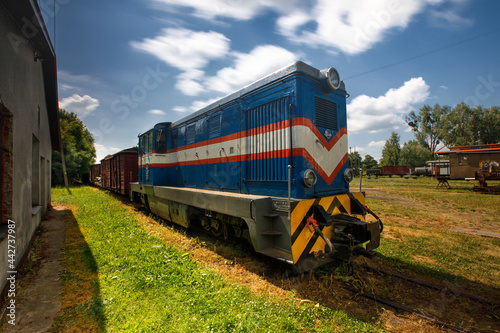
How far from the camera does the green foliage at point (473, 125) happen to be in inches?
1300

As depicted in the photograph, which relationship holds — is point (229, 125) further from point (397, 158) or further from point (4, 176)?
point (397, 158)

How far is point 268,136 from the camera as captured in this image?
14.5 feet

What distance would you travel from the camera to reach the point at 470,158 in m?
18.5

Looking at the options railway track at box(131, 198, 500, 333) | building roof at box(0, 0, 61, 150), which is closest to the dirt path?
railway track at box(131, 198, 500, 333)

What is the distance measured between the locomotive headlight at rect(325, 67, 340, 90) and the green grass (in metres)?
3.46

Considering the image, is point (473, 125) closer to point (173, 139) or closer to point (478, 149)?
point (478, 149)

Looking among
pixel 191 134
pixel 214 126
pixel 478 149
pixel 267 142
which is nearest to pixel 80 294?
pixel 267 142

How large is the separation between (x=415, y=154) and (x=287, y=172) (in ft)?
190

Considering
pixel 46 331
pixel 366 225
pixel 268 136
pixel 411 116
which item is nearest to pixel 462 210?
pixel 366 225

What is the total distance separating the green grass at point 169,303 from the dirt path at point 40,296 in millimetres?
Result: 150

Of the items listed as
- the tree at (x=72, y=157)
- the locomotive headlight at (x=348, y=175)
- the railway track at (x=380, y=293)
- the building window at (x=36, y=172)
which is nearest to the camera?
the railway track at (x=380, y=293)

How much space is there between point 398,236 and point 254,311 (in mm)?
→ 5094

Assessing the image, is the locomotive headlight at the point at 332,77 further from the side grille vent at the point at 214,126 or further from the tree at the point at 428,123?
the tree at the point at 428,123

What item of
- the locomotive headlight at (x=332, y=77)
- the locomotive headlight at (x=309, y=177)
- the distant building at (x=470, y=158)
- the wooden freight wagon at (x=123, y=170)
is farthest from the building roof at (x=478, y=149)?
the wooden freight wagon at (x=123, y=170)
